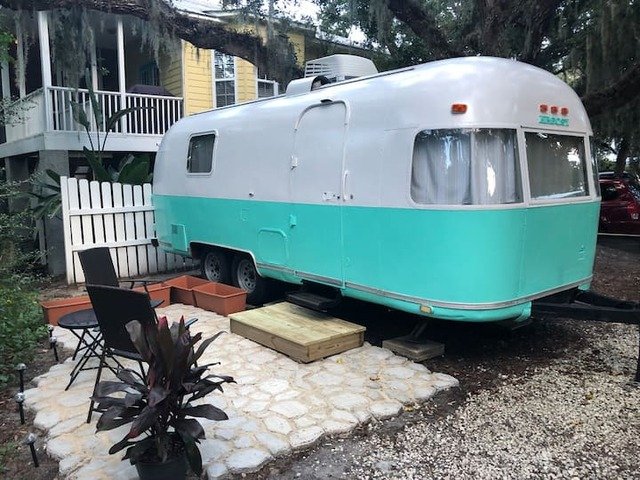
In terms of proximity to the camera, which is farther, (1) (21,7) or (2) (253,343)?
(1) (21,7)

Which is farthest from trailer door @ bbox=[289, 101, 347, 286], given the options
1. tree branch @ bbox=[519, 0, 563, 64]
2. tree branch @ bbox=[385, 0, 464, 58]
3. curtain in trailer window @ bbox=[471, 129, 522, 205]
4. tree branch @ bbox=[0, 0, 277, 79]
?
tree branch @ bbox=[0, 0, 277, 79]

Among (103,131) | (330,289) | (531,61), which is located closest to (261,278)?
(330,289)

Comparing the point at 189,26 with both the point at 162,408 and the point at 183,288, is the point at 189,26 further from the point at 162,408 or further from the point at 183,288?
the point at 162,408

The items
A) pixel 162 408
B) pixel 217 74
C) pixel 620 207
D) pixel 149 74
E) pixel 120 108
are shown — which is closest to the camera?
pixel 162 408

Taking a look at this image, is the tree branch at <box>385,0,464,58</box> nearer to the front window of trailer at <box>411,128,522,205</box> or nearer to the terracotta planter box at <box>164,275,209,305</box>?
the front window of trailer at <box>411,128,522,205</box>

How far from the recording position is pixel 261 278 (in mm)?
7090

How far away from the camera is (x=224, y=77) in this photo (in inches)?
600

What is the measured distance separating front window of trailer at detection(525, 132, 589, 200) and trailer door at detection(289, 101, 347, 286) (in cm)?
176

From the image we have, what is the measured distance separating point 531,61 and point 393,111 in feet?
18.2

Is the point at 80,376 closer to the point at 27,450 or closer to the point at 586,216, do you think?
the point at 27,450

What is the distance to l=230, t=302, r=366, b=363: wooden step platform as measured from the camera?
5211mm

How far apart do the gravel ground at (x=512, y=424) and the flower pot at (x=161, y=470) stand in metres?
0.52

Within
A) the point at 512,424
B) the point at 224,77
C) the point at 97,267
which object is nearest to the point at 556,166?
the point at 512,424

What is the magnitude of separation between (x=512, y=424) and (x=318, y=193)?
284 cm
